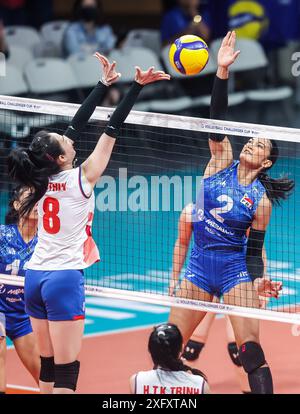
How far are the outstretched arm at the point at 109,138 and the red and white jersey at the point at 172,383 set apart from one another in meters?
1.69

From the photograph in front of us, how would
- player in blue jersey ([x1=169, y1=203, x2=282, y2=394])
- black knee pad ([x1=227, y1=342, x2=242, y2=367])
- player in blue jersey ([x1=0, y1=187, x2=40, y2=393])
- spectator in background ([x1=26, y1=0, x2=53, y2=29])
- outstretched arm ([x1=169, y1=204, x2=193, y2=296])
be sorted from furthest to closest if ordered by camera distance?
1. spectator in background ([x1=26, y1=0, x2=53, y2=29])
2. black knee pad ([x1=227, y1=342, x2=242, y2=367])
3. outstretched arm ([x1=169, y1=204, x2=193, y2=296])
4. player in blue jersey ([x1=0, y1=187, x2=40, y2=393])
5. player in blue jersey ([x1=169, y1=203, x2=282, y2=394])

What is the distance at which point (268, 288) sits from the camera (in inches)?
373

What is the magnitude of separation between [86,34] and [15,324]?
10.9 metres

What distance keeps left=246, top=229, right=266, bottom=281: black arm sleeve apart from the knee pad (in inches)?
56.9

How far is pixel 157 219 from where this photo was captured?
14.7 m

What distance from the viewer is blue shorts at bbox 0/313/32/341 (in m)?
10.0

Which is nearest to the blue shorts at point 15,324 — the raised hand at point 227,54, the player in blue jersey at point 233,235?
the player in blue jersey at point 233,235

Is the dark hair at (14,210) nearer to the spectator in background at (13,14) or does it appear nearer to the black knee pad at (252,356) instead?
the black knee pad at (252,356)

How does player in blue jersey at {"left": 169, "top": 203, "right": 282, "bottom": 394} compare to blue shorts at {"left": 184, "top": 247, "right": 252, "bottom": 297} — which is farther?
blue shorts at {"left": 184, "top": 247, "right": 252, "bottom": 297}

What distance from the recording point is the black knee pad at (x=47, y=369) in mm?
9305

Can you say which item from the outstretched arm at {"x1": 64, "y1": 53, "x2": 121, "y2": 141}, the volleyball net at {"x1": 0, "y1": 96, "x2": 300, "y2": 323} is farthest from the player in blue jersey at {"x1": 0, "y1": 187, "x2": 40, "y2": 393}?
the outstretched arm at {"x1": 64, "y1": 53, "x2": 121, "y2": 141}

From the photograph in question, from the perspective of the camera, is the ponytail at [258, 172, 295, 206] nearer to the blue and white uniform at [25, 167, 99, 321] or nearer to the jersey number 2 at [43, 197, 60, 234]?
the blue and white uniform at [25, 167, 99, 321]

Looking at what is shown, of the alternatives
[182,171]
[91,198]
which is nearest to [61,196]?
[91,198]

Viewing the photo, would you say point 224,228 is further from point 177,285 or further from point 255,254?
point 177,285
